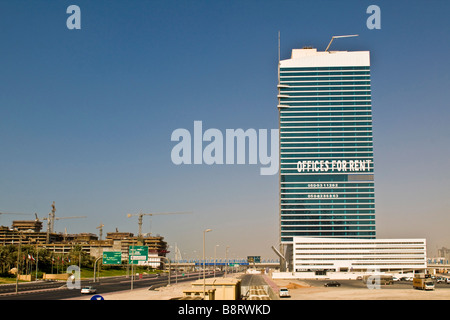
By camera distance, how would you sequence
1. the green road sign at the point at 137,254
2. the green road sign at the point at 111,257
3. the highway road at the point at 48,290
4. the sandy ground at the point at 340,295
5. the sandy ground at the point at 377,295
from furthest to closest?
1. the green road sign at the point at 111,257
2. the green road sign at the point at 137,254
3. the highway road at the point at 48,290
4. the sandy ground at the point at 377,295
5. the sandy ground at the point at 340,295

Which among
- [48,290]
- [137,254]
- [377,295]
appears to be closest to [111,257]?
A: [137,254]

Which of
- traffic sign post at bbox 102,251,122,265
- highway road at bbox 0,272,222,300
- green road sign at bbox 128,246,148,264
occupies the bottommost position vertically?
highway road at bbox 0,272,222,300

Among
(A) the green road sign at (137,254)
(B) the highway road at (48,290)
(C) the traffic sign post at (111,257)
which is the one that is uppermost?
(A) the green road sign at (137,254)

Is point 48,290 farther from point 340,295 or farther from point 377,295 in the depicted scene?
point 377,295

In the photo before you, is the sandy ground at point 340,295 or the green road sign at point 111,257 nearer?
the sandy ground at point 340,295

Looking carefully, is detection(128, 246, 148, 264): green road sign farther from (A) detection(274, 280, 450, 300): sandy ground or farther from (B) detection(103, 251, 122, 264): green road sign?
(A) detection(274, 280, 450, 300): sandy ground

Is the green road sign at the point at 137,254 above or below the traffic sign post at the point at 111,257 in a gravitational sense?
above

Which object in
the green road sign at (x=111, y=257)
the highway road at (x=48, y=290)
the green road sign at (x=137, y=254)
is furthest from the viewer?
the green road sign at (x=111, y=257)

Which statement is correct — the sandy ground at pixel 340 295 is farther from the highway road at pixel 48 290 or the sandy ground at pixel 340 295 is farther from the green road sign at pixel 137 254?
the green road sign at pixel 137 254

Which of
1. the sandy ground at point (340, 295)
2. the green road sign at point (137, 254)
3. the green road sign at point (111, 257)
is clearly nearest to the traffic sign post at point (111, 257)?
the green road sign at point (111, 257)

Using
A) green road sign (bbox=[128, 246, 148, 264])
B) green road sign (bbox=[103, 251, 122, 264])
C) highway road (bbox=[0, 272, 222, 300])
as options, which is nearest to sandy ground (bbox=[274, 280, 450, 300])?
green road sign (bbox=[128, 246, 148, 264])

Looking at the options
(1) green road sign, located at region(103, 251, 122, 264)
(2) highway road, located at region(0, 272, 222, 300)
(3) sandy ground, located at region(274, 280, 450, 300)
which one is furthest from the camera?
(1) green road sign, located at region(103, 251, 122, 264)
